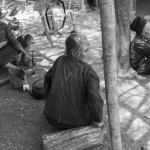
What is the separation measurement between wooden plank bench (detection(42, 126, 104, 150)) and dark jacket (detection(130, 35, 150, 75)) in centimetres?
242

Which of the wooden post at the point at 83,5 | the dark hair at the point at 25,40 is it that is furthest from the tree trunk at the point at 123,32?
the wooden post at the point at 83,5

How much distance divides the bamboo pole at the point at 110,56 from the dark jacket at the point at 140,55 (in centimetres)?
301

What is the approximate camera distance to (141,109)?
13.9 feet

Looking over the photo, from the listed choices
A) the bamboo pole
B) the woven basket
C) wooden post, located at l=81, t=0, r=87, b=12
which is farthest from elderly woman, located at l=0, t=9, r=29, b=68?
wooden post, located at l=81, t=0, r=87, b=12

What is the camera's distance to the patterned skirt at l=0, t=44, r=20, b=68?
5094mm

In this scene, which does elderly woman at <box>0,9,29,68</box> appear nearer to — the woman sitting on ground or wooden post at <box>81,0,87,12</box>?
the woman sitting on ground

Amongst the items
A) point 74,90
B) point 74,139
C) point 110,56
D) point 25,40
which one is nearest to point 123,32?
point 25,40

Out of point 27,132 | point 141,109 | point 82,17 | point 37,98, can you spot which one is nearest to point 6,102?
point 37,98

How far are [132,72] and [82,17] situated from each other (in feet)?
→ 19.4

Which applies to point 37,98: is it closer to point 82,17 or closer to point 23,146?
point 23,146

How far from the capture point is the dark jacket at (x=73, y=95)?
3033mm

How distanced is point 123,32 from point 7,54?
2.19 meters

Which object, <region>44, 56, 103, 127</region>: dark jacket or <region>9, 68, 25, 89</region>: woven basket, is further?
<region>9, 68, 25, 89</region>: woven basket

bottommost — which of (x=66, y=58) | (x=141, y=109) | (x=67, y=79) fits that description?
(x=141, y=109)
